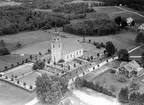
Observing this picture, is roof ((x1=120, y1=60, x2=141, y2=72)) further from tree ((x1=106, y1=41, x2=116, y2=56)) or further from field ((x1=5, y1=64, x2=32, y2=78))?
field ((x1=5, y1=64, x2=32, y2=78))

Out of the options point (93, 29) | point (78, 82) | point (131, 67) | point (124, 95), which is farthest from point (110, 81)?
point (93, 29)

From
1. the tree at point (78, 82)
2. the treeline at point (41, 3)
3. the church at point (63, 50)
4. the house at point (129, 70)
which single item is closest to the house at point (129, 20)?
the church at point (63, 50)

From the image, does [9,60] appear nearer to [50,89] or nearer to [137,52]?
[50,89]

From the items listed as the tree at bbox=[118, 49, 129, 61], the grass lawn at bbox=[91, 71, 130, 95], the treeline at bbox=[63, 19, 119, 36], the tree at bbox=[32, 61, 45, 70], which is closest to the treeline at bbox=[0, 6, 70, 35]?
the treeline at bbox=[63, 19, 119, 36]

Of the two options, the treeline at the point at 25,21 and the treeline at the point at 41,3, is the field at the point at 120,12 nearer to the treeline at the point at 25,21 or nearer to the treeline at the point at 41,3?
the treeline at the point at 25,21

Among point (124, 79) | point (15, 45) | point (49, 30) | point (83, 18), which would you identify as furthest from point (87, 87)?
point (83, 18)

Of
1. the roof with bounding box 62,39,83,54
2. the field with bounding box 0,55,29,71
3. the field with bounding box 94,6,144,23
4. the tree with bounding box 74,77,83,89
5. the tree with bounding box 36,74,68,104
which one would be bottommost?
the field with bounding box 0,55,29,71

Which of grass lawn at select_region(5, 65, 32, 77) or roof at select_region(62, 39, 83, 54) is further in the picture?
roof at select_region(62, 39, 83, 54)
